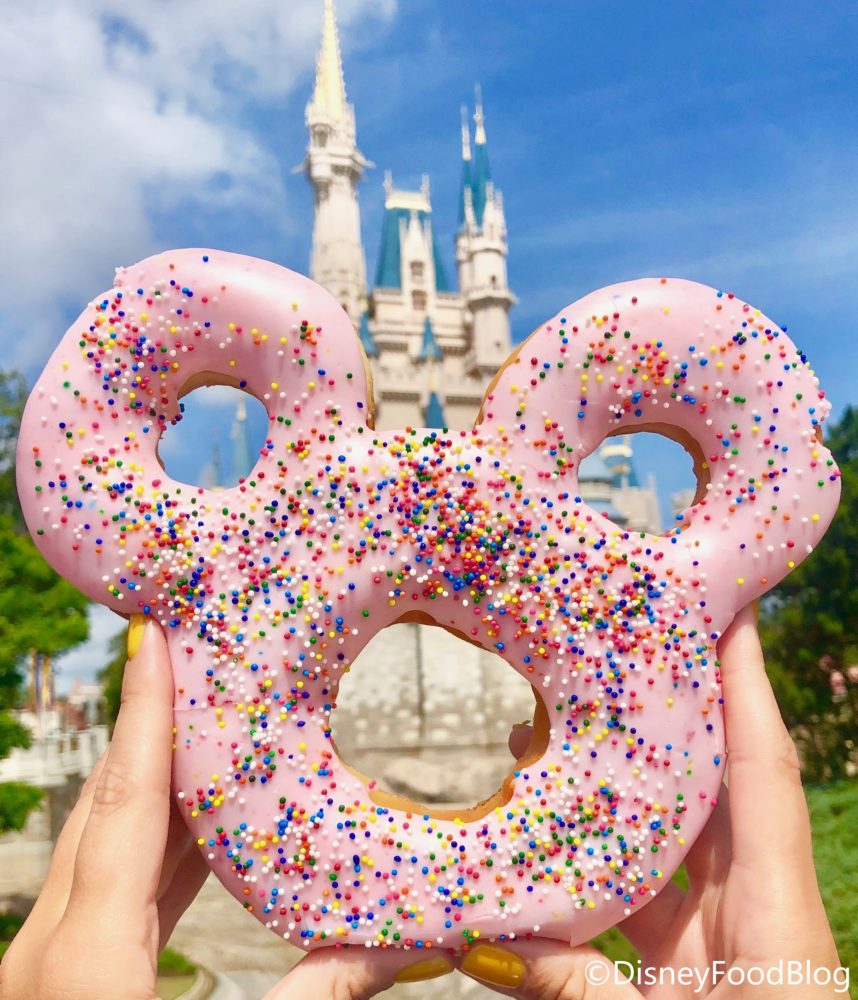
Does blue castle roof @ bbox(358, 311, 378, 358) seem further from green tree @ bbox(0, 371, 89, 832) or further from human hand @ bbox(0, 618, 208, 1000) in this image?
human hand @ bbox(0, 618, 208, 1000)

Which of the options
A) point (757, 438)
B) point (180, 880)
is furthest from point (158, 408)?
point (757, 438)

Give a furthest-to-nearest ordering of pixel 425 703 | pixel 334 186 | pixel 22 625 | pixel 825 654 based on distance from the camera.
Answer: pixel 334 186, pixel 425 703, pixel 825 654, pixel 22 625

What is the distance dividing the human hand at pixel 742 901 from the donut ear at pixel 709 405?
9.4 inches

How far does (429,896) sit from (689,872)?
76 centimetres

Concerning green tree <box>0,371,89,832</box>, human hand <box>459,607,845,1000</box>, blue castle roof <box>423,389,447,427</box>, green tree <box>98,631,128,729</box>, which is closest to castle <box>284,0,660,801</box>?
blue castle roof <box>423,389,447,427</box>

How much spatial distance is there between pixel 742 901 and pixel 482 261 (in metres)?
29.5

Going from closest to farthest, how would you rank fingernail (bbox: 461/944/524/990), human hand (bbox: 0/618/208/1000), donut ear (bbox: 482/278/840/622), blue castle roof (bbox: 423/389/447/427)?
human hand (bbox: 0/618/208/1000), fingernail (bbox: 461/944/524/990), donut ear (bbox: 482/278/840/622), blue castle roof (bbox: 423/389/447/427)

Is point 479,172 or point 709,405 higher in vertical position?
point 479,172

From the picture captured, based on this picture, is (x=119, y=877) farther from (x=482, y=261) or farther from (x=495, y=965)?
(x=482, y=261)

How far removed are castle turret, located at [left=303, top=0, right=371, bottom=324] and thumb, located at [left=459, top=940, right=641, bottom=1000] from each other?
2736 centimetres

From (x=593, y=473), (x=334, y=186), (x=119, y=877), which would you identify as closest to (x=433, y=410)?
(x=593, y=473)

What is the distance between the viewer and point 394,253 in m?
32.3

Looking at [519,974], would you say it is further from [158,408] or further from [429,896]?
[158,408]

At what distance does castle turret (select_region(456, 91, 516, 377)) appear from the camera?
28.4 meters
